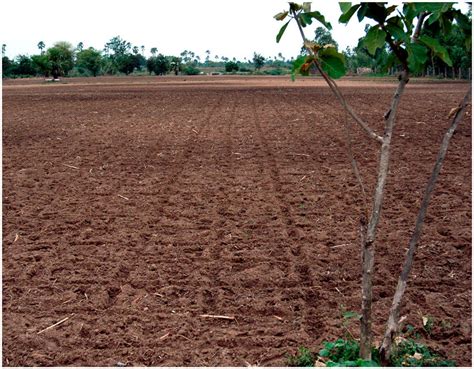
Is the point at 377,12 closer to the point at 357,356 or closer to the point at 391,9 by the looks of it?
the point at 391,9

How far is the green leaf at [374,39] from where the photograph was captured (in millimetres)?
2969

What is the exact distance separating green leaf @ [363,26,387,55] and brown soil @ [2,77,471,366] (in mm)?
2115

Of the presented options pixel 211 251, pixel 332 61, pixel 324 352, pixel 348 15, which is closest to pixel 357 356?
pixel 324 352

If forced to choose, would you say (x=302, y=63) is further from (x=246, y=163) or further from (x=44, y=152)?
(x=44, y=152)

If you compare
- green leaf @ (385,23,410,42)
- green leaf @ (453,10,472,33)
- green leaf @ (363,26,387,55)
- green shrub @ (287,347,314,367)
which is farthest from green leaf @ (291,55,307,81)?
green shrub @ (287,347,314,367)

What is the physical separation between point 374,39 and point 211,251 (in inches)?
136

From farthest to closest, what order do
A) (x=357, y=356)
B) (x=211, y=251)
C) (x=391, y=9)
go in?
(x=211, y=251) < (x=357, y=356) < (x=391, y=9)

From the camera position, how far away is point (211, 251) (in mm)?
5965

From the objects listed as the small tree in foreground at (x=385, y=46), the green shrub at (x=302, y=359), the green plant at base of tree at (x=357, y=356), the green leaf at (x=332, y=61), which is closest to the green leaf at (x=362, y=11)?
the small tree in foreground at (x=385, y=46)

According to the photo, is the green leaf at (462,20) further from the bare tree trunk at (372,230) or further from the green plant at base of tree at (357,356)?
the green plant at base of tree at (357,356)

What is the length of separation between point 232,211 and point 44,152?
21.4 feet

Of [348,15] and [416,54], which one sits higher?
[348,15]

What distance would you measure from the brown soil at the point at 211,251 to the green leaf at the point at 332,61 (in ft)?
6.38

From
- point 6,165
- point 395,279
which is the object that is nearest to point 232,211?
point 395,279
